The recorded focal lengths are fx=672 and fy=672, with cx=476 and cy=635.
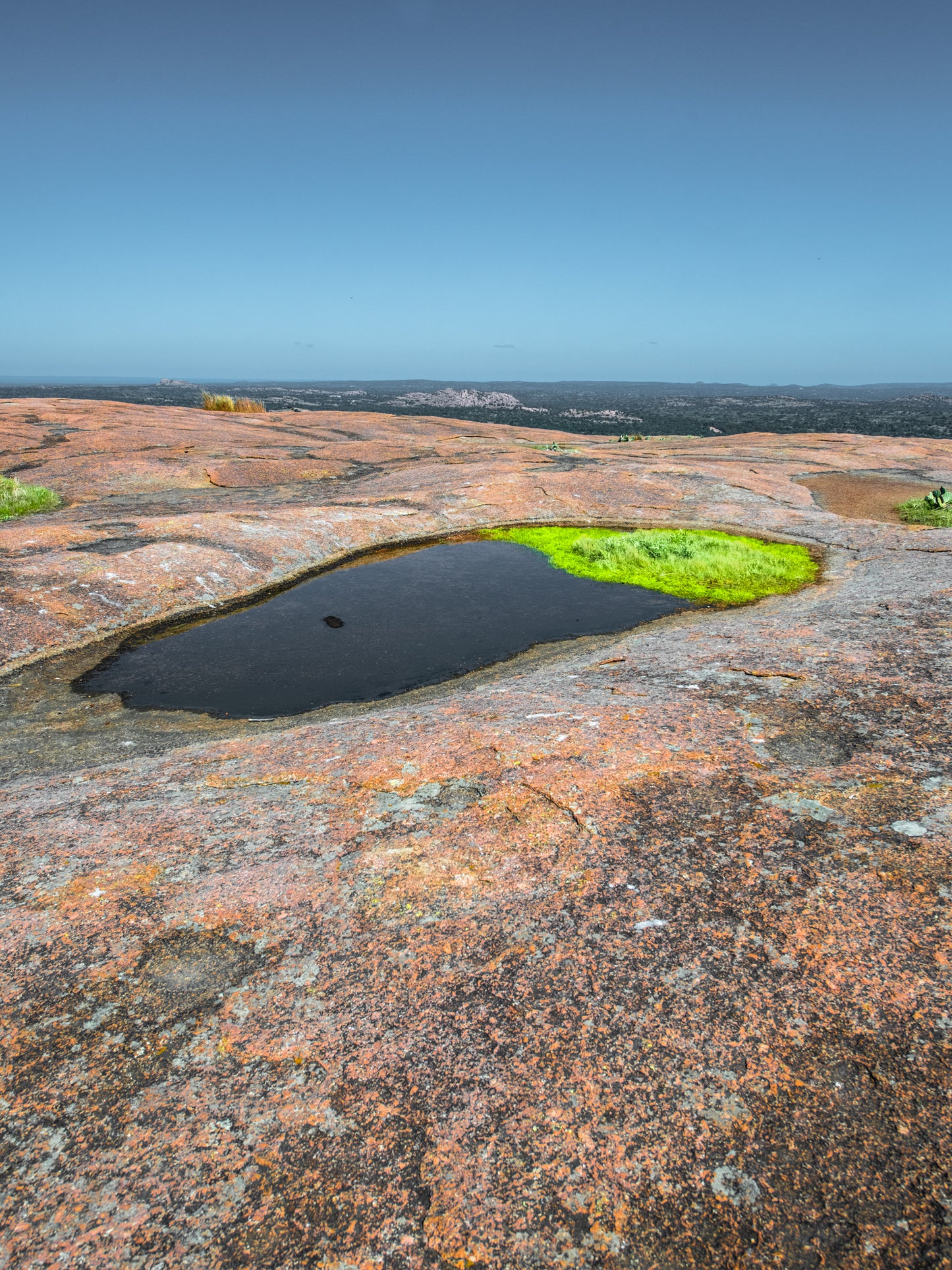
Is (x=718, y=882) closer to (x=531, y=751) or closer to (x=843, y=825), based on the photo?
(x=843, y=825)

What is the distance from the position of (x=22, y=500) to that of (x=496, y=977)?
59.7ft

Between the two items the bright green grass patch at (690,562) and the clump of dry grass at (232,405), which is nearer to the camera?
the bright green grass patch at (690,562)

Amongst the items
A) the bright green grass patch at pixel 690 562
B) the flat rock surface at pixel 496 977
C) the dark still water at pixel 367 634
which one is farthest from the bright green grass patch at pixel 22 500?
the flat rock surface at pixel 496 977

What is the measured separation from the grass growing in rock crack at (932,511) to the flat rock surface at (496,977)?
35.4ft

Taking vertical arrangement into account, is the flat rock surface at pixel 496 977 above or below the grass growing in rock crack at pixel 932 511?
below

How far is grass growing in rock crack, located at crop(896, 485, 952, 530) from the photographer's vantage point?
15172 mm

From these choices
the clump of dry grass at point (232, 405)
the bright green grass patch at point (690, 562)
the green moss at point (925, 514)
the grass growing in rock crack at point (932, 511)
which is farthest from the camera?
the clump of dry grass at point (232, 405)

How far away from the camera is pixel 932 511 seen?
15.7 meters

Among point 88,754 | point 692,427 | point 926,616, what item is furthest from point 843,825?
point 692,427

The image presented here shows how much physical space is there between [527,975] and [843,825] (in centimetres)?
208

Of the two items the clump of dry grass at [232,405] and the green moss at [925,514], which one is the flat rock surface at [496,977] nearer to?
the green moss at [925,514]

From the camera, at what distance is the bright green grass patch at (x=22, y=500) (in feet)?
52.7

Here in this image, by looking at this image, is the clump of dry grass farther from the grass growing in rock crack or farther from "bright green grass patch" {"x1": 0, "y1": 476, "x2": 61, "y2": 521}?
the grass growing in rock crack

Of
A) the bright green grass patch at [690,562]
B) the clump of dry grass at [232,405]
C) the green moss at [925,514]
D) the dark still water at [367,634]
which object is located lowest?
the dark still water at [367,634]
